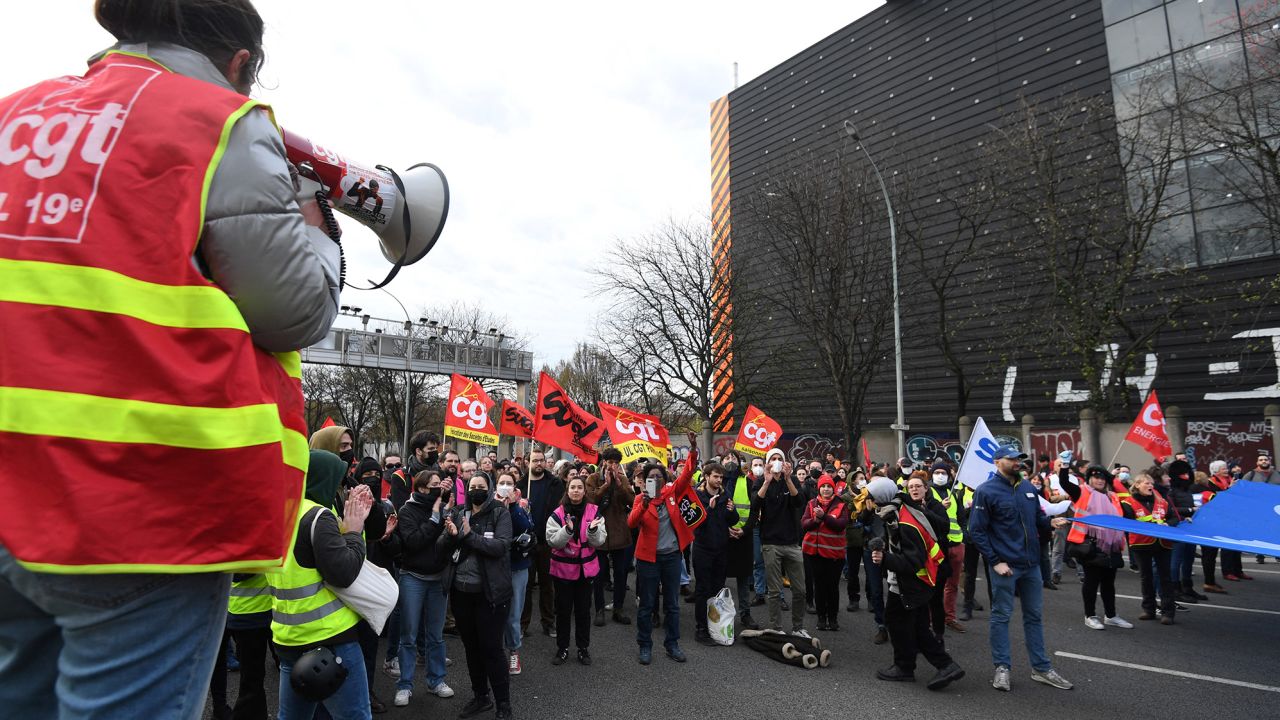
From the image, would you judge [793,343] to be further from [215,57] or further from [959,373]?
[215,57]

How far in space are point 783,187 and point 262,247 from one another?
905 inches

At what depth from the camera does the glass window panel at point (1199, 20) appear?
18609 mm

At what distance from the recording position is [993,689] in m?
6.38

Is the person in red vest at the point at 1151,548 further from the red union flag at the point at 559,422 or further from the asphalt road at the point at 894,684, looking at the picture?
the red union flag at the point at 559,422

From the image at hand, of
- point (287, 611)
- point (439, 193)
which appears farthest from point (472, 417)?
point (439, 193)

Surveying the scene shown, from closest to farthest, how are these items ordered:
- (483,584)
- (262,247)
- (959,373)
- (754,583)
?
1. (262,247)
2. (483,584)
3. (754,583)
4. (959,373)

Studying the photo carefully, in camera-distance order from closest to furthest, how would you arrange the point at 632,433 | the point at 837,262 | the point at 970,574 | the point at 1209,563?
the point at 970,574 → the point at 1209,563 → the point at 632,433 → the point at 837,262

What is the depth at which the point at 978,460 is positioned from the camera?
377 inches

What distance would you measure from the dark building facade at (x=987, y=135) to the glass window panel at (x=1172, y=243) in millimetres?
47

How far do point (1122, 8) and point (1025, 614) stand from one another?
2299 centimetres

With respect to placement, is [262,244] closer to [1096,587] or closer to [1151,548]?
[1096,587]

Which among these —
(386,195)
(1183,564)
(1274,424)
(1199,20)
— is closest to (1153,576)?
(1183,564)

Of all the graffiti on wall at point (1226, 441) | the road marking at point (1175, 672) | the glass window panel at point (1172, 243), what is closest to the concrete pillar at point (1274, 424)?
the graffiti on wall at point (1226, 441)

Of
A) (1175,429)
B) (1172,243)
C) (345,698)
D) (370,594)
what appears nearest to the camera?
(345,698)
